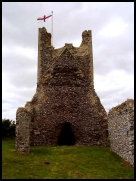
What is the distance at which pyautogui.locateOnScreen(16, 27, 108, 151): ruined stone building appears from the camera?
28.1m

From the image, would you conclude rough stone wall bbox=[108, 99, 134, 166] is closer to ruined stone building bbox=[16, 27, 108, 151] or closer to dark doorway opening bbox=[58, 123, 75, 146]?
ruined stone building bbox=[16, 27, 108, 151]

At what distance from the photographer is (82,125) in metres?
28.7

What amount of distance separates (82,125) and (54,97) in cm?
394

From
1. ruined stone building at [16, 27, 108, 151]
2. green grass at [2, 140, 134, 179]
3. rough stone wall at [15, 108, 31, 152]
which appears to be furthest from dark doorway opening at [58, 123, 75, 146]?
rough stone wall at [15, 108, 31, 152]

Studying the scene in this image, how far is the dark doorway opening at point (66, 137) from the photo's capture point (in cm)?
3058

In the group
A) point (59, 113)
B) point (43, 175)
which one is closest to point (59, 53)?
point (59, 113)

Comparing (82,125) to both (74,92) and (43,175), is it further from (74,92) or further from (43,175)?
(43,175)

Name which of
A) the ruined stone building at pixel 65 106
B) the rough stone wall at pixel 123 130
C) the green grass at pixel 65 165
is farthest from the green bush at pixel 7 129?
the rough stone wall at pixel 123 130

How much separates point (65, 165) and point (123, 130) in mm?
4825

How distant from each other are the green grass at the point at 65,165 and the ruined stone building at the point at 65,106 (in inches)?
190

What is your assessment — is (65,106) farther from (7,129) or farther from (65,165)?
(65,165)

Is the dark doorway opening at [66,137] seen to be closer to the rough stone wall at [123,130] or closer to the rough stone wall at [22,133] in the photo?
the rough stone wall at [123,130]

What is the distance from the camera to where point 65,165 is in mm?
18484

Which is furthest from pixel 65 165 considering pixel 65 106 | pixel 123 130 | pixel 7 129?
pixel 7 129
